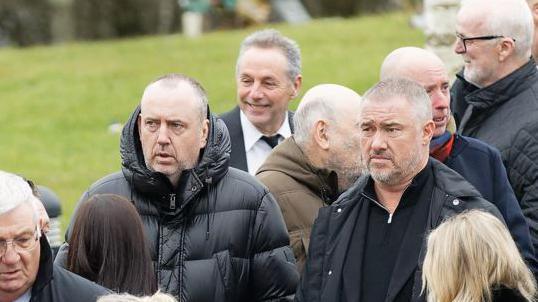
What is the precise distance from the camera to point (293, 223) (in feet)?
21.1

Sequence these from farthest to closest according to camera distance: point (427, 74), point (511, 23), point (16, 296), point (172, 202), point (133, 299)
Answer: point (511, 23)
point (427, 74)
point (172, 202)
point (16, 296)
point (133, 299)

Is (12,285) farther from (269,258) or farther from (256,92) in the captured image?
(256,92)

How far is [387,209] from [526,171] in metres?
1.14

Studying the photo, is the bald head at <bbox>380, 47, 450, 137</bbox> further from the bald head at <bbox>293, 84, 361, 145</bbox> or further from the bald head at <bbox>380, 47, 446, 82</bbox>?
the bald head at <bbox>293, 84, 361, 145</bbox>

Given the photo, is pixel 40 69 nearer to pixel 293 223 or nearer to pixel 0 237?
pixel 293 223

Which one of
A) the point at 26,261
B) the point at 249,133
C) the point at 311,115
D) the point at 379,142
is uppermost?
the point at 379,142

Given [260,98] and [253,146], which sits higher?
[260,98]

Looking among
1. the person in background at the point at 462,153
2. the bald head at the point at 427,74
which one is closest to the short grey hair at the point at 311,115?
the bald head at the point at 427,74

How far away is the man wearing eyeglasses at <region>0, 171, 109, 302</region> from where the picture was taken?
4.93 m

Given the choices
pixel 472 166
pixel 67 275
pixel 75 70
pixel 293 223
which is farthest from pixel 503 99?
pixel 75 70

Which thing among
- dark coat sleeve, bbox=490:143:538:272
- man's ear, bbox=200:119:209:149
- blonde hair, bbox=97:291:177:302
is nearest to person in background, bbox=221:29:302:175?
man's ear, bbox=200:119:209:149

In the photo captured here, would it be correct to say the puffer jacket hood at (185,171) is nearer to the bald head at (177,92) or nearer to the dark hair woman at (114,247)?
the bald head at (177,92)

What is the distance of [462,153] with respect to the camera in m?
6.32

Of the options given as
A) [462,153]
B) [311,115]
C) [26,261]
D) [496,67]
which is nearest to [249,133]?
[311,115]
